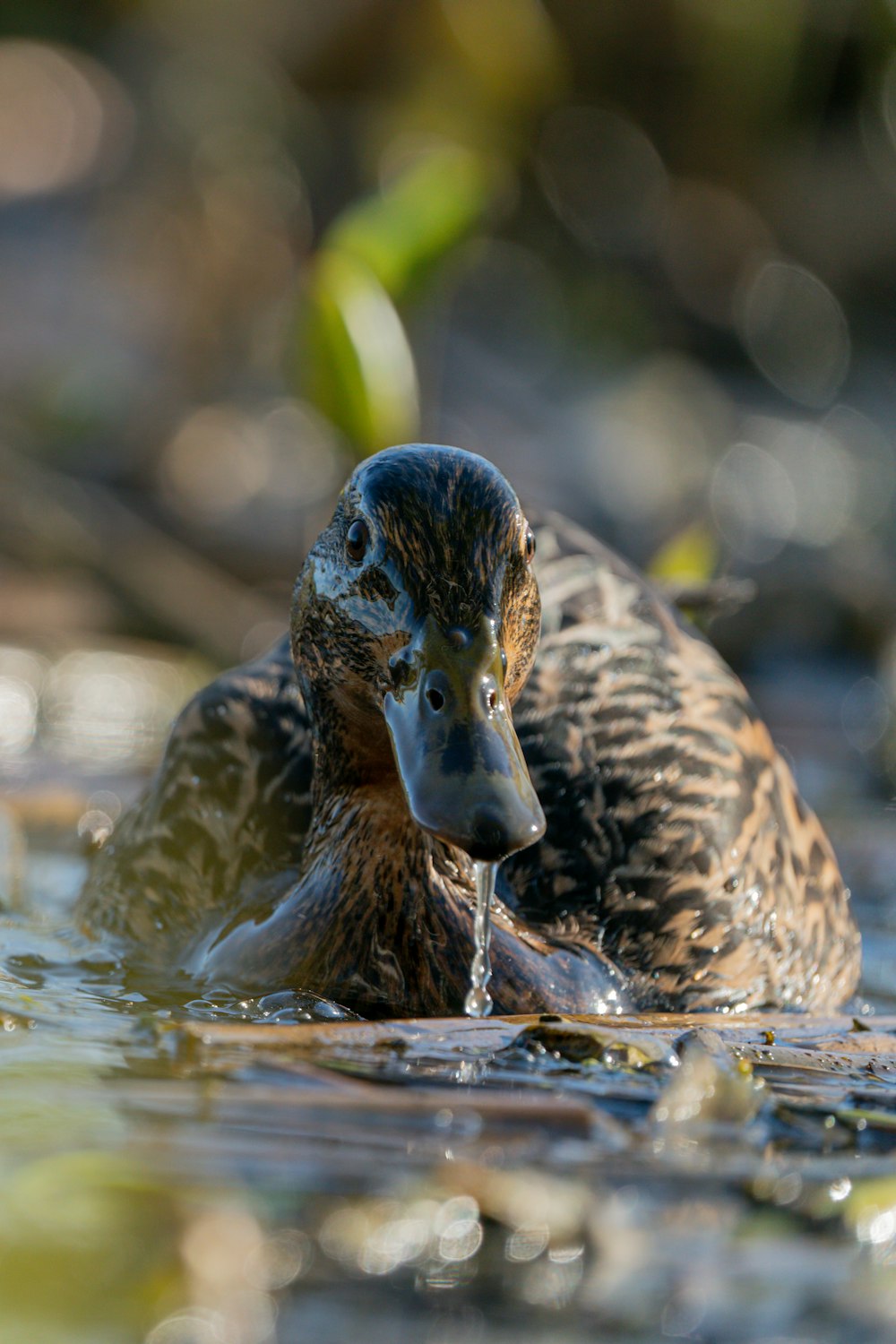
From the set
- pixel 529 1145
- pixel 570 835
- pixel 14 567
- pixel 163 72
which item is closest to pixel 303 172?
pixel 163 72

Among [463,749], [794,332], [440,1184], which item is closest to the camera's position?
[440,1184]

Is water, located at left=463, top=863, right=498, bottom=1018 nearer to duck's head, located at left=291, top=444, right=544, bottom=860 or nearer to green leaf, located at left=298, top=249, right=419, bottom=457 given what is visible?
duck's head, located at left=291, top=444, right=544, bottom=860

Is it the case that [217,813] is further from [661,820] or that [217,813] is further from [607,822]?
[661,820]

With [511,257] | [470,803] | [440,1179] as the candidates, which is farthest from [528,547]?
[511,257]

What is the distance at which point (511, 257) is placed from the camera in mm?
14031

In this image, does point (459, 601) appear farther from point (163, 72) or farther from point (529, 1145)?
point (163, 72)

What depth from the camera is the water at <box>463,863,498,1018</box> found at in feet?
11.0

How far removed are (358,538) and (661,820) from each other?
106cm

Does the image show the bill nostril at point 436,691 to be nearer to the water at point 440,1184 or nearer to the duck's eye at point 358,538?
the duck's eye at point 358,538

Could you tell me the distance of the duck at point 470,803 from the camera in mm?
3193

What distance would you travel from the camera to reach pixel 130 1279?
2.00 m

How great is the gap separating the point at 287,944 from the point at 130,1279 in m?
1.62

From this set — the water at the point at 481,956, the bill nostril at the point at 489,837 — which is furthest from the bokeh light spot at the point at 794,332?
the bill nostril at the point at 489,837

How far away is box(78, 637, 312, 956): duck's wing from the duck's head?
68 cm
